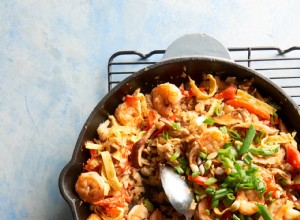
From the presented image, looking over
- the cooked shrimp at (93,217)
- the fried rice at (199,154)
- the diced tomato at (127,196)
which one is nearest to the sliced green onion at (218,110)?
the fried rice at (199,154)

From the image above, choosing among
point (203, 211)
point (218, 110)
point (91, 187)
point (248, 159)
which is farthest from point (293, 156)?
point (91, 187)

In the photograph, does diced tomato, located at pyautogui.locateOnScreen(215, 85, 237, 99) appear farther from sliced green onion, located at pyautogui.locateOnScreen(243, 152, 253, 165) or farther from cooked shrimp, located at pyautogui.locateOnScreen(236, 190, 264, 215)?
cooked shrimp, located at pyautogui.locateOnScreen(236, 190, 264, 215)

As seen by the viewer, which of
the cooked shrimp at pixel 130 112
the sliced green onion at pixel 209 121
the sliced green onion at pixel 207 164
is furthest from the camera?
the cooked shrimp at pixel 130 112

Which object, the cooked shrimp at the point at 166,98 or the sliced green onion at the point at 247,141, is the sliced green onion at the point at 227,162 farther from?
the cooked shrimp at the point at 166,98

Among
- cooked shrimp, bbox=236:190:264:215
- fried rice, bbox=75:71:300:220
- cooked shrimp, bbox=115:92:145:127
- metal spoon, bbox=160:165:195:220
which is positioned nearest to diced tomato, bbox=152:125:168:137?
fried rice, bbox=75:71:300:220

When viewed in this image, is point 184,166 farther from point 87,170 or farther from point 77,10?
point 77,10

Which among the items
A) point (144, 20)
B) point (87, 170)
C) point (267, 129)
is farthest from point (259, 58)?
point (87, 170)

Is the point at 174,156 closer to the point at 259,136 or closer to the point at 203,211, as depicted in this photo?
the point at 203,211
